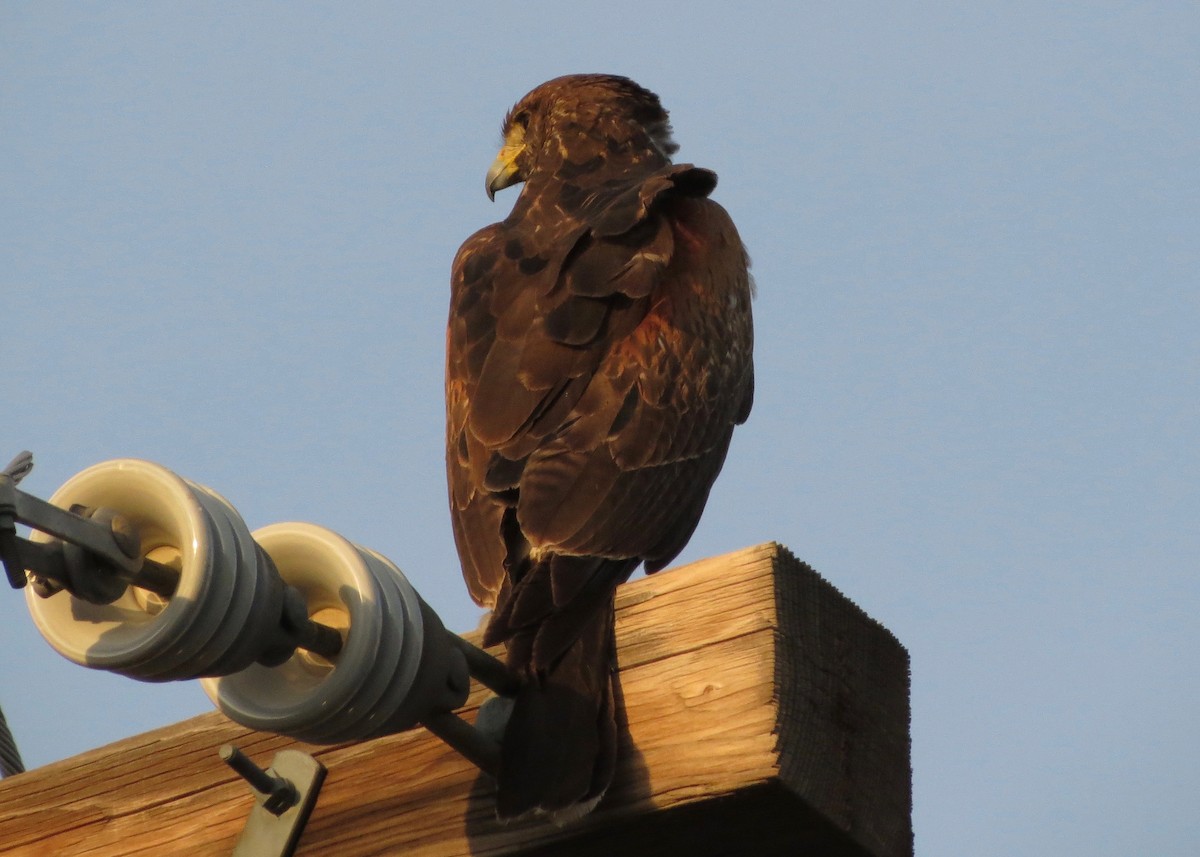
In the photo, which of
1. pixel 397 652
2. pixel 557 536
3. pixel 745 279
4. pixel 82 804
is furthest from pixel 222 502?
pixel 745 279

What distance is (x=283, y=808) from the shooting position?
3084 millimetres

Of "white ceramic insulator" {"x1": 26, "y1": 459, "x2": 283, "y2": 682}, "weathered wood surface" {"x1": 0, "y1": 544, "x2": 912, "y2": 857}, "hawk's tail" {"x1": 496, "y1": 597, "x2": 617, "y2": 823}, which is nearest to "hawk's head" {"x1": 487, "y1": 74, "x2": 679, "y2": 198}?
"weathered wood surface" {"x1": 0, "y1": 544, "x2": 912, "y2": 857}

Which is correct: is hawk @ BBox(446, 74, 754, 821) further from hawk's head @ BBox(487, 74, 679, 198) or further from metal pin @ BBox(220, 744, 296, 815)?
metal pin @ BBox(220, 744, 296, 815)

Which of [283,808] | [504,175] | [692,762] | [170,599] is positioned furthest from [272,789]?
[504,175]

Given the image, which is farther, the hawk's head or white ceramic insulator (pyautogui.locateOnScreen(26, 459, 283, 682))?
the hawk's head

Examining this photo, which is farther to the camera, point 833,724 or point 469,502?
point 469,502

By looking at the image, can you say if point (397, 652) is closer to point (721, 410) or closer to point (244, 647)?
point (244, 647)

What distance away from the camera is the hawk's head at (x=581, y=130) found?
19.4ft

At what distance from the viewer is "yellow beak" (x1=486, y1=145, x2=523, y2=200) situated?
631 centimetres

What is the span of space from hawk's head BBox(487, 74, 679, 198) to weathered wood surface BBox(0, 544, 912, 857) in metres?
3.01

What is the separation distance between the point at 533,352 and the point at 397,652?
66.4 inches

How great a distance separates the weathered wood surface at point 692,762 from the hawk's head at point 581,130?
119 inches

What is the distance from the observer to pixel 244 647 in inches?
85.4

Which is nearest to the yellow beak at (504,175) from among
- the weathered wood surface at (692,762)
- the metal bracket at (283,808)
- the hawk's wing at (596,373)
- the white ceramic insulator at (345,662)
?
the hawk's wing at (596,373)
